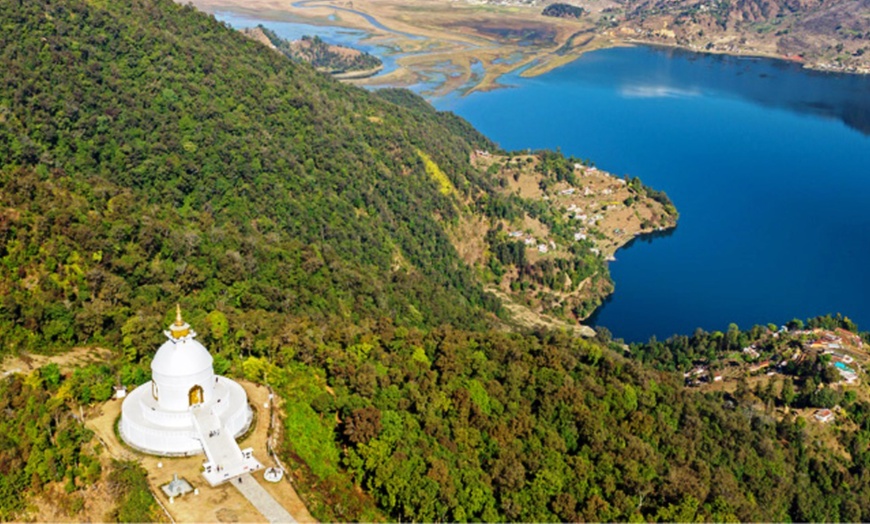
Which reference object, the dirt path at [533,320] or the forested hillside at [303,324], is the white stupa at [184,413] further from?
the dirt path at [533,320]

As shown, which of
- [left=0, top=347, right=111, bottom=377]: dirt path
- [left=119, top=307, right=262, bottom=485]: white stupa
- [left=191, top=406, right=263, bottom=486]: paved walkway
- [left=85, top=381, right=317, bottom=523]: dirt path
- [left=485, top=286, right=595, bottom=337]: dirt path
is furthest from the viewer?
[left=485, top=286, right=595, bottom=337]: dirt path

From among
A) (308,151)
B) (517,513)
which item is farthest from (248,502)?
(308,151)

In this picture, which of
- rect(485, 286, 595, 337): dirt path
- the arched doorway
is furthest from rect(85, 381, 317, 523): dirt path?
rect(485, 286, 595, 337): dirt path

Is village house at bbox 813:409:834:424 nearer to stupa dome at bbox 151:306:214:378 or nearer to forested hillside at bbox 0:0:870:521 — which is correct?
forested hillside at bbox 0:0:870:521

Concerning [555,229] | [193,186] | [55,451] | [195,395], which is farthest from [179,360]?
[555,229]

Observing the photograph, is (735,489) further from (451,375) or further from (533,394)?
(451,375)

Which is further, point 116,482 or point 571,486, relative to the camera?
point 571,486

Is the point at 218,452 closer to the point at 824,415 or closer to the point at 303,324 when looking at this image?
the point at 303,324

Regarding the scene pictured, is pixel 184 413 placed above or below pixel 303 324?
above
